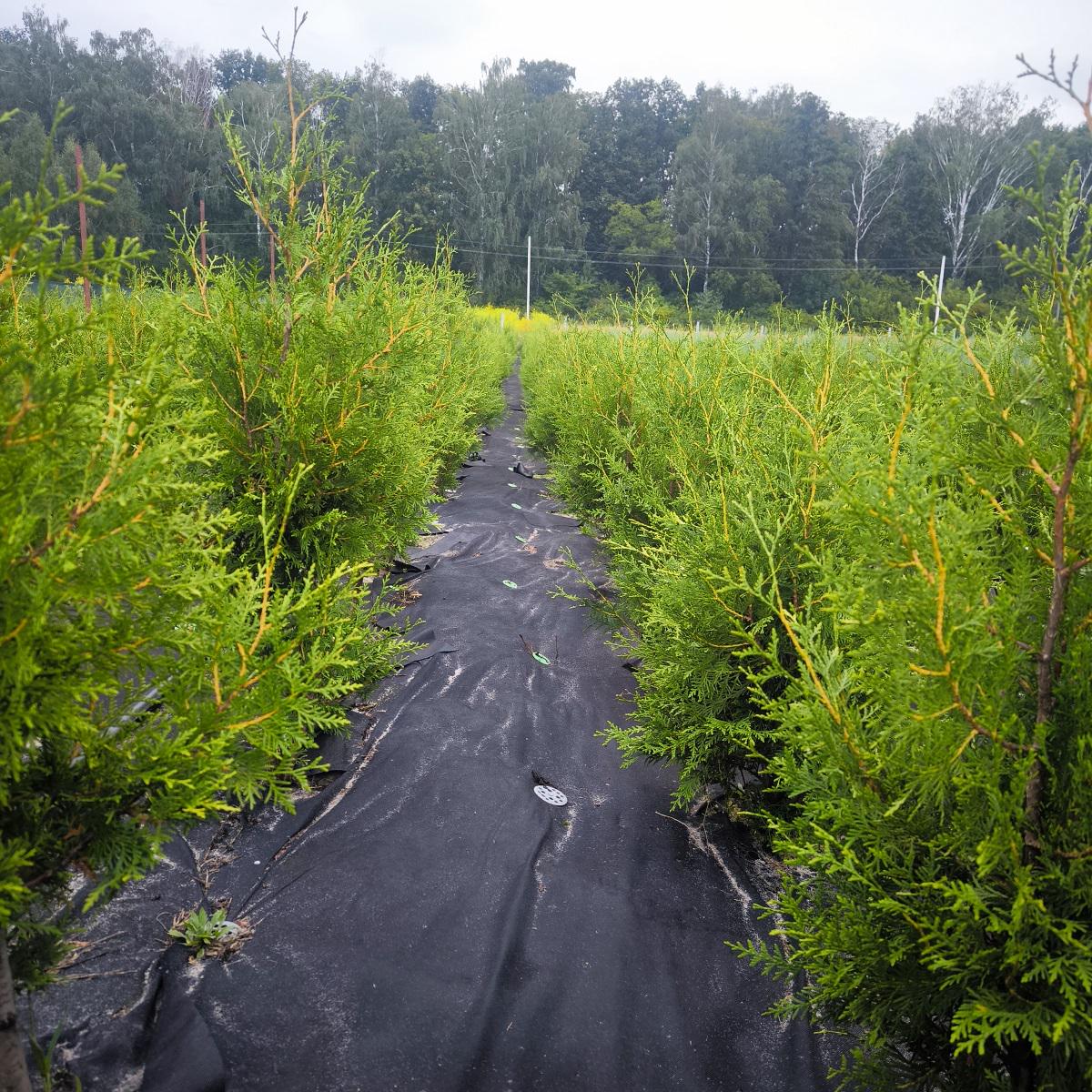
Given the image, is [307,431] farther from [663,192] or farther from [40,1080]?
[663,192]

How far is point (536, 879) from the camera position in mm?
3006

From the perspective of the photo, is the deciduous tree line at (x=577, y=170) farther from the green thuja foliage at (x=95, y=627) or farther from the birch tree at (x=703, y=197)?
the green thuja foliage at (x=95, y=627)

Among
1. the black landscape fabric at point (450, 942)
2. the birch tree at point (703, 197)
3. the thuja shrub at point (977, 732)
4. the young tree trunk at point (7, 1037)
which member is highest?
the birch tree at point (703, 197)

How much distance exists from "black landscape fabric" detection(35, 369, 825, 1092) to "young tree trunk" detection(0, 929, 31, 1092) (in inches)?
25.6

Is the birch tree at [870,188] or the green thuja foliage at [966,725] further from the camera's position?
the birch tree at [870,188]

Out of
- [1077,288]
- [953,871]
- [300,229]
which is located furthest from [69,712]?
[300,229]

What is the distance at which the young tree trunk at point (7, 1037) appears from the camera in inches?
58.1

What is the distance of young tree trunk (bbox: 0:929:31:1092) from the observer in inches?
58.1

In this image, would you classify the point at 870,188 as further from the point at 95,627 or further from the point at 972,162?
the point at 95,627

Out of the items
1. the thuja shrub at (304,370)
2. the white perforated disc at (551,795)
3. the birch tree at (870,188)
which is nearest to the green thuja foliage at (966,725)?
the white perforated disc at (551,795)

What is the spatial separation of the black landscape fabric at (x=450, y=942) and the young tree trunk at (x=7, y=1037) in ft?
2.14

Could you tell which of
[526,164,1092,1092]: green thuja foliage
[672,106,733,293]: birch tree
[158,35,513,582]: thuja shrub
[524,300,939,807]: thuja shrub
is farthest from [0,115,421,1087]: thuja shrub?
[672,106,733,293]: birch tree

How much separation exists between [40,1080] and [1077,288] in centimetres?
328

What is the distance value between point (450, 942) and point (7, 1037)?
145cm
